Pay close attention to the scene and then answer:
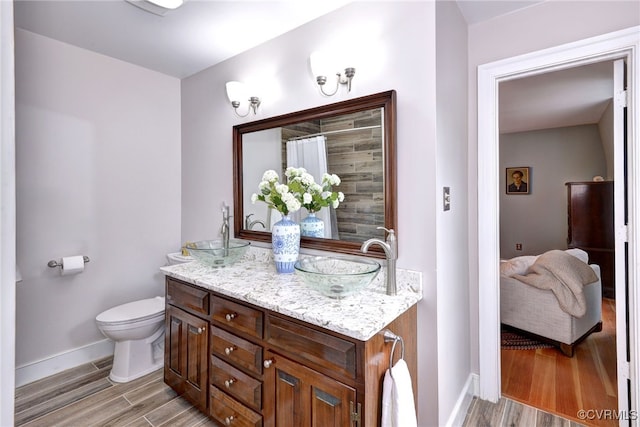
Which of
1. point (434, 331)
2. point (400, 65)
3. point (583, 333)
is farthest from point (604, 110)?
point (434, 331)

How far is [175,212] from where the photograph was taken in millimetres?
3082

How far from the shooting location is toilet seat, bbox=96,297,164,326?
220 cm

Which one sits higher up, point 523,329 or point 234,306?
point 234,306

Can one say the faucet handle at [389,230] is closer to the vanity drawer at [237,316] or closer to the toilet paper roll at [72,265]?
the vanity drawer at [237,316]

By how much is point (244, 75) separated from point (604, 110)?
4.66 m

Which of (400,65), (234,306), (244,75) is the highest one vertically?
(244,75)

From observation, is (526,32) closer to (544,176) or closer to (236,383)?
(236,383)

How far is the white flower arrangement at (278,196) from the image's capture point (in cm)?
185

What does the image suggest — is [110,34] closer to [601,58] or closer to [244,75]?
[244,75]

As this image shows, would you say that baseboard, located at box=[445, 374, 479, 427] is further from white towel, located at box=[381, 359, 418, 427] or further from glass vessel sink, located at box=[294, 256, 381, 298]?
glass vessel sink, located at box=[294, 256, 381, 298]

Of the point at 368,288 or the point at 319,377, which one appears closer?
the point at 319,377

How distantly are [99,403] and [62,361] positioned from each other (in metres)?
0.66

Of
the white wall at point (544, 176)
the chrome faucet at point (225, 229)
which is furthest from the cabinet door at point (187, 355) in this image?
the white wall at point (544, 176)

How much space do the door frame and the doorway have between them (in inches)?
13.2
